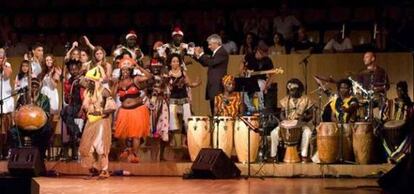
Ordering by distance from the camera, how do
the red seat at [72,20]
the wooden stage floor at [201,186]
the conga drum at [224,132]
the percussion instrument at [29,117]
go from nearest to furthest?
the wooden stage floor at [201,186], the percussion instrument at [29,117], the conga drum at [224,132], the red seat at [72,20]

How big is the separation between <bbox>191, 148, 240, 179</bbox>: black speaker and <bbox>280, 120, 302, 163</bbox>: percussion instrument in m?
1.01

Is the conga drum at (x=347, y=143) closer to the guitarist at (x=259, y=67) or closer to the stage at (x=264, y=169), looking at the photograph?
the stage at (x=264, y=169)

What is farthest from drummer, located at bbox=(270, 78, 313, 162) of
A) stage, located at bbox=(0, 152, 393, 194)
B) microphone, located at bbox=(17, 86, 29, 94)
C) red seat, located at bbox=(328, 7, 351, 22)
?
red seat, located at bbox=(328, 7, 351, 22)

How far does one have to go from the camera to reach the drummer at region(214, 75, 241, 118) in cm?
1188

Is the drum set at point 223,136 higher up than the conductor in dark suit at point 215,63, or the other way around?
the conductor in dark suit at point 215,63

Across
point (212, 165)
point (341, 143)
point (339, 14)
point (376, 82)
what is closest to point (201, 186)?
point (212, 165)

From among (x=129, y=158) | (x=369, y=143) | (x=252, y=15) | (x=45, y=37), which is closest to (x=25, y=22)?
(x=45, y=37)

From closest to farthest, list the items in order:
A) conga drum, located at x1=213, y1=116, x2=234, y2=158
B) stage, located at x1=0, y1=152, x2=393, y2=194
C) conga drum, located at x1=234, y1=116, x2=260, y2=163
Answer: stage, located at x1=0, y1=152, x2=393, y2=194, conga drum, located at x1=234, y1=116, x2=260, y2=163, conga drum, located at x1=213, y1=116, x2=234, y2=158

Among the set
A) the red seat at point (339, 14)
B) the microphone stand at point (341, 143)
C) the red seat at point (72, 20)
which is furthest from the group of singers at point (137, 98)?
the red seat at point (72, 20)

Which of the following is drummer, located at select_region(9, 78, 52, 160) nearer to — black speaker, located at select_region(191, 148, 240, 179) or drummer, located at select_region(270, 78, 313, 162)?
black speaker, located at select_region(191, 148, 240, 179)

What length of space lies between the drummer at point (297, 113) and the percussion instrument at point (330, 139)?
8.1 inches

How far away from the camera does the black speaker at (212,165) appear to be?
10.9 meters

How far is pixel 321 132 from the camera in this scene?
11.6m

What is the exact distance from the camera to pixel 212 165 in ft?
35.8
